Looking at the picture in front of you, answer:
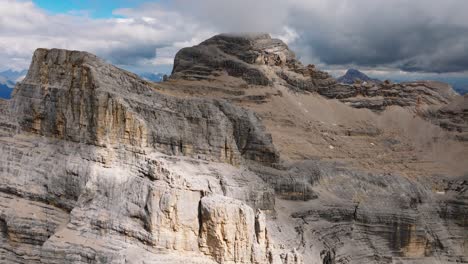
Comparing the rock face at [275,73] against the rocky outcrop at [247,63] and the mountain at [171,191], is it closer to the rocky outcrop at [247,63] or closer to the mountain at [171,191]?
the rocky outcrop at [247,63]

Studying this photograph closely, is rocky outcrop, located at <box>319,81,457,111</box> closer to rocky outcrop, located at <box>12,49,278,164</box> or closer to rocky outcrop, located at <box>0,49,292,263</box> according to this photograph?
rocky outcrop, located at <box>12,49,278,164</box>

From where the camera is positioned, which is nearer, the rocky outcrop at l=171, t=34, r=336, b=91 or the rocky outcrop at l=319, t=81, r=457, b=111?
the rocky outcrop at l=171, t=34, r=336, b=91

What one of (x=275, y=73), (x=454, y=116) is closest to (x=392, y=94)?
(x=454, y=116)

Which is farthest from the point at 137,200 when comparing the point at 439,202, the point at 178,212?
the point at 439,202

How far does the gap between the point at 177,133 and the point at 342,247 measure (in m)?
13.3

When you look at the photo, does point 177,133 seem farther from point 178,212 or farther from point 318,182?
point 318,182

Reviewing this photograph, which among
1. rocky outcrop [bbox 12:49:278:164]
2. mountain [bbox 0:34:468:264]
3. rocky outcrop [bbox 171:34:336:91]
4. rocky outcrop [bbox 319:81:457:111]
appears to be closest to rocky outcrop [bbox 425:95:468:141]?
rocky outcrop [bbox 319:81:457:111]

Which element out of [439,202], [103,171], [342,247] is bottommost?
[342,247]

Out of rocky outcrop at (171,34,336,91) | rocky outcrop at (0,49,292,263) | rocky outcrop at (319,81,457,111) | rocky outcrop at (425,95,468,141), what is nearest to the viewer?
rocky outcrop at (0,49,292,263)

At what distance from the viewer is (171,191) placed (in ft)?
73.8

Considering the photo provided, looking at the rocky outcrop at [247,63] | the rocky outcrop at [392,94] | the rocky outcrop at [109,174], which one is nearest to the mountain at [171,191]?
the rocky outcrop at [109,174]

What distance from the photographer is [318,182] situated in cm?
3647

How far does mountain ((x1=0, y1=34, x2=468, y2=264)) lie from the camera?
73.0ft

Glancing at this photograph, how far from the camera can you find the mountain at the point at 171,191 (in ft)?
73.0
